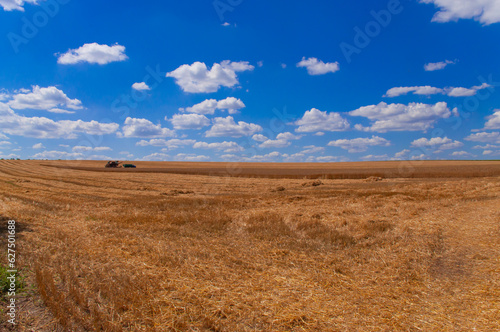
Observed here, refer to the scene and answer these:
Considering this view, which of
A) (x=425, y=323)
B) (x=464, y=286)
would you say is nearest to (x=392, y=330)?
(x=425, y=323)

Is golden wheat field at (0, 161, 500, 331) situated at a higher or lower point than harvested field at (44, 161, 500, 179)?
lower

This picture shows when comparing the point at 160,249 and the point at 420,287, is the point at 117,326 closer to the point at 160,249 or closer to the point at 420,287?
the point at 160,249

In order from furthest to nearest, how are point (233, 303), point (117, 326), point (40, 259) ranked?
1. point (40, 259)
2. point (233, 303)
3. point (117, 326)

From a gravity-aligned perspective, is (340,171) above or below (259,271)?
above

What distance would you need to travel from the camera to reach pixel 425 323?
484cm

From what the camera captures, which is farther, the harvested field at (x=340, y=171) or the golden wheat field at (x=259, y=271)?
the harvested field at (x=340, y=171)

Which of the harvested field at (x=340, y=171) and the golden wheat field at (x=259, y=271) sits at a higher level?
the harvested field at (x=340, y=171)

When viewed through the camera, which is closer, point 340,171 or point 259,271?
point 259,271

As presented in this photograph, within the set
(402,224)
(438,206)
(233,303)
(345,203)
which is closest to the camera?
(233,303)

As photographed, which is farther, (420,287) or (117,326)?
(420,287)

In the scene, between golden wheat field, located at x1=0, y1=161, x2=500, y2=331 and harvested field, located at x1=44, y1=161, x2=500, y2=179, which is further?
harvested field, located at x1=44, y1=161, x2=500, y2=179

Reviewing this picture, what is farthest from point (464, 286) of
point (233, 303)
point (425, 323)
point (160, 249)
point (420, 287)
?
point (160, 249)

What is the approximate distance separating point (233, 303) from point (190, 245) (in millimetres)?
3922

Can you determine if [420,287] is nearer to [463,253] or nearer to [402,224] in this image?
[463,253]
